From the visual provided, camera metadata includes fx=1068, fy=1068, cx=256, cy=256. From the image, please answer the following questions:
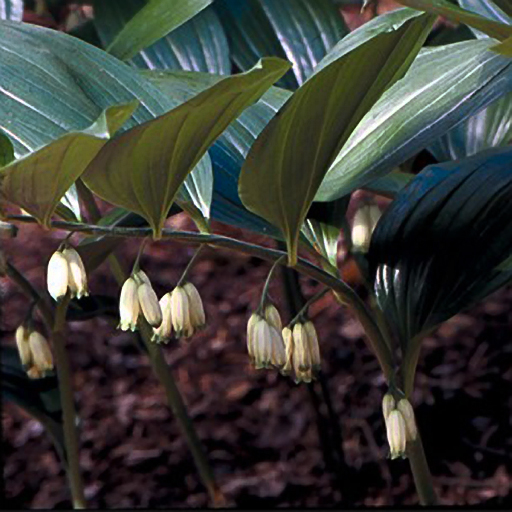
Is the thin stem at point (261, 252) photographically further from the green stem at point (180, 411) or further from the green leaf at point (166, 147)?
the green stem at point (180, 411)

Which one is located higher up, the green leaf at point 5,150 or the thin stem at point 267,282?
the green leaf at point 5,150

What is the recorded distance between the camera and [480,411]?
82.1 inches

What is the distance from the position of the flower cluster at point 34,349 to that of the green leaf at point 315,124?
1.33ft

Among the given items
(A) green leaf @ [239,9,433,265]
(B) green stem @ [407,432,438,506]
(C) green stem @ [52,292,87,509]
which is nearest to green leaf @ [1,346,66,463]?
(C) green stem @ [52,292,87,509]

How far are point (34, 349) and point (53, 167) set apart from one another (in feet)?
1.63

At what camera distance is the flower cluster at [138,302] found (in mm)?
891

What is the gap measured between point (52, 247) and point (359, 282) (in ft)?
2.59

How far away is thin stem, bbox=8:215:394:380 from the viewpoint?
0.86 meters

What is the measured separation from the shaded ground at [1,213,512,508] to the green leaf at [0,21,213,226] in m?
0.90

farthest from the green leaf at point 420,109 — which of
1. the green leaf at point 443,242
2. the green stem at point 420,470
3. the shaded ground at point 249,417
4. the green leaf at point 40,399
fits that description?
the shaded ground at point 249,417

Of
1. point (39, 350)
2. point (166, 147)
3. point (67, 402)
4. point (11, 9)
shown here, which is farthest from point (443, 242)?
point (11, 9)

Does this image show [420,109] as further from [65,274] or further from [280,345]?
[65,274]

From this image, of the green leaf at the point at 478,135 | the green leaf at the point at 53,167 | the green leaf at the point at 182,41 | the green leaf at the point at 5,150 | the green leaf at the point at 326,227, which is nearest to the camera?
the green leaf at the point at 53,167

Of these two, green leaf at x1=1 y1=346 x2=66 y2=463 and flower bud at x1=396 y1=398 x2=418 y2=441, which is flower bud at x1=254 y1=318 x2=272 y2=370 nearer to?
flower bud at x1=396 y1=398 x2=418 y2=441
